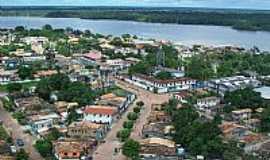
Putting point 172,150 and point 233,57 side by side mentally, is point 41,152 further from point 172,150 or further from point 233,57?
point 233,57

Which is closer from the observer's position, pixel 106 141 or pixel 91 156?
pixel 91 156

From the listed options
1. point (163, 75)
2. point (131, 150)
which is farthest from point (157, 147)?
point (163, 75)

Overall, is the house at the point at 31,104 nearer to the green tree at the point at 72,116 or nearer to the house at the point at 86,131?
the green tree at the point at 72,116

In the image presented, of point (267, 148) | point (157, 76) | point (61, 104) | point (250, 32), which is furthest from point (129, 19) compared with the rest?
point (267, 148)

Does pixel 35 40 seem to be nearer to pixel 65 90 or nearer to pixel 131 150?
pixel 65 90

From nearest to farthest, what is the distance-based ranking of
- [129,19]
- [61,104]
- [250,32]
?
1. [61,104]
2. [250,32]
3. [129,19]

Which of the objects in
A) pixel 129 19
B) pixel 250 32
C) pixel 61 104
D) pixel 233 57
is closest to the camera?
pixel 61 104

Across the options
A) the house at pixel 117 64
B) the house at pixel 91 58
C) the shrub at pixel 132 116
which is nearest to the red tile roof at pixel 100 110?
the shrub at pixel 132 116
